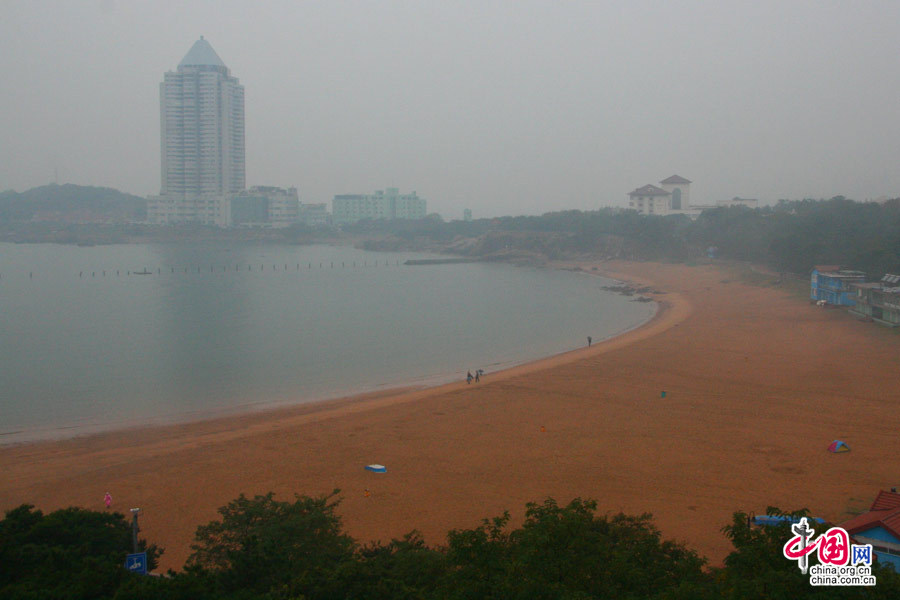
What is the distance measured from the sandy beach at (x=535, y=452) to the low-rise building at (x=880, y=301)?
4645 millimetres

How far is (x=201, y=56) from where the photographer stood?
12238 cm

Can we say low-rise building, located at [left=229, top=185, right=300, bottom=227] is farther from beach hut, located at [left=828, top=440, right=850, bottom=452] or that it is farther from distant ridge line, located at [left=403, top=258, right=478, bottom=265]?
beach hut, located at [left=828, top=440, right=850, bottom=452]

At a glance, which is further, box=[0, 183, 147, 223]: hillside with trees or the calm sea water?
box=[0, 183, 147, 223]: hillside with trees

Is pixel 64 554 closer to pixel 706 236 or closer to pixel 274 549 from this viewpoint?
pixel 274 549

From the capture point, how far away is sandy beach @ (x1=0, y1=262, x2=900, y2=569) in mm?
9609

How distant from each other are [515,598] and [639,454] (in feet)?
25.2

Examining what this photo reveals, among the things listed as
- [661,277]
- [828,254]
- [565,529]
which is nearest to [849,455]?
[565,529]

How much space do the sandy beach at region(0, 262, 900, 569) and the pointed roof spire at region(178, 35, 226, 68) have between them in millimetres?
119354

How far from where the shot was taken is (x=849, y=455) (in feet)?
36.4

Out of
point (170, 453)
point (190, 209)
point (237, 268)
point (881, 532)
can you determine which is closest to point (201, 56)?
point (190, 209)

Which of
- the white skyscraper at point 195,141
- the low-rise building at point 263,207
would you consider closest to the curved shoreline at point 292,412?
the low-rise building at point 263,207

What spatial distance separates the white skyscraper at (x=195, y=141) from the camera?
120500 millimetres

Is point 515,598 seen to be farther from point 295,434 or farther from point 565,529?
point 295,434

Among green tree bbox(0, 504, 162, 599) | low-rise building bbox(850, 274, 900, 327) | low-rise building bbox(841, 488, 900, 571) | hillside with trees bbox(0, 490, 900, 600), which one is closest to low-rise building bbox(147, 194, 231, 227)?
low-rise building bbox(850, 274, 900, 327)
